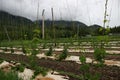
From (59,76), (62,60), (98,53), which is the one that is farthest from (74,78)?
(62,60)

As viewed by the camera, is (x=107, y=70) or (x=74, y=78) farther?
(x=107, y=70)

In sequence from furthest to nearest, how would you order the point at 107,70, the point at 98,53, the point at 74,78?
the point at 107,70 → the point at 74,78 → the point at 98,53

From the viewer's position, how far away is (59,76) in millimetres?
6035

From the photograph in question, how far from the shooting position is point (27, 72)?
6.66 metres

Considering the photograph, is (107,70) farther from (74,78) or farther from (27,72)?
(27,72)

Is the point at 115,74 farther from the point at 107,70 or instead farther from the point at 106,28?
the point at 106,28

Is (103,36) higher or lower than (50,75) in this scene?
higher

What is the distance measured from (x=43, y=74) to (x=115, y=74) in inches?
67.7

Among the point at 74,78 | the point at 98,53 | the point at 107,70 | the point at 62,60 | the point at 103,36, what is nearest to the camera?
the point at 103,36

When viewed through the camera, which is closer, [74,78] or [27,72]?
[74,78]

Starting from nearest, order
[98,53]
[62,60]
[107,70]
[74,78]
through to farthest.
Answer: [98,53] < [74,78] < [107,70] < [62,60]

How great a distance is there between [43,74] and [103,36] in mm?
1900

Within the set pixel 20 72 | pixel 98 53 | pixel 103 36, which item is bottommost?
pixel 20 72

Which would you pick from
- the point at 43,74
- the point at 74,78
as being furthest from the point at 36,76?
the point at 74,78
